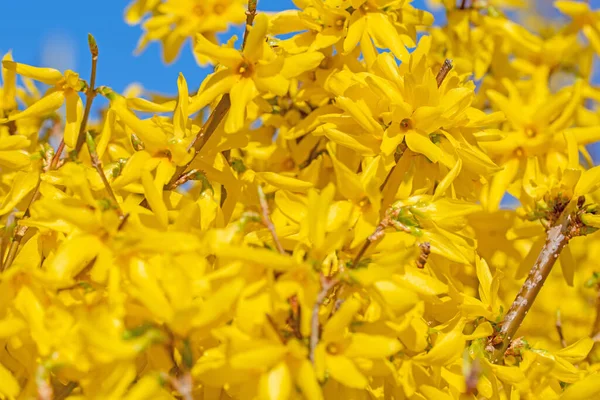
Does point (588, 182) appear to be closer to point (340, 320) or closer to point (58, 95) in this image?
point (340, 320)

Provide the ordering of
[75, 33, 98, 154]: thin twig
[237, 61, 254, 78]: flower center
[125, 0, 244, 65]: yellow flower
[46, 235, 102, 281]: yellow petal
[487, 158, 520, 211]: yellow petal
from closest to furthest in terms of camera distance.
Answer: [46, 235, 102, 281]: yellow petal < [237, 61, 254, 78]: flower center < [75, 33, 98, 154]: thin twig < [487, 158, 520, 211]: yellow petal < [125, 0, 244, 65]: yellow flower

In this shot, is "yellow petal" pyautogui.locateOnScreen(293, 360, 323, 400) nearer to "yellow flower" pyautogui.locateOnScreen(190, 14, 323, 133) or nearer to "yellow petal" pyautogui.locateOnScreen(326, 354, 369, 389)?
"yellow petal" pyautogui.locateOnScreen(326, 354, 369, 389)

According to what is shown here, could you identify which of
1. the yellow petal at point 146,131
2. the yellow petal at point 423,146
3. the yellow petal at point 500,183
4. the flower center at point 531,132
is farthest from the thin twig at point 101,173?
the flower center at point 531,132

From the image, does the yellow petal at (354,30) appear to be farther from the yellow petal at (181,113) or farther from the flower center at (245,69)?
the yellow petal at (181,113)

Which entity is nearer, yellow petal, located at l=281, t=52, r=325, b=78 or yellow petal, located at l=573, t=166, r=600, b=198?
yellow petal, located at l=281, t=52, r=325, b=78

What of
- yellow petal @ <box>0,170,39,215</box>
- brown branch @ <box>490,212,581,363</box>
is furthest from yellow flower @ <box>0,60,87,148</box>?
brown branch @ <box>490,212,581,363</box>

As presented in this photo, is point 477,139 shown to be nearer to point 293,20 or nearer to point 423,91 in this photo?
point 423,91

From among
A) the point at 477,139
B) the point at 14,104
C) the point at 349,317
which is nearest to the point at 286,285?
the point at 349,317

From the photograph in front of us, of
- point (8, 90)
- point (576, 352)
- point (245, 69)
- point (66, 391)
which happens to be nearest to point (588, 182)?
point (576, 352)

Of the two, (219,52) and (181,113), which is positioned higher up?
(219,52)
